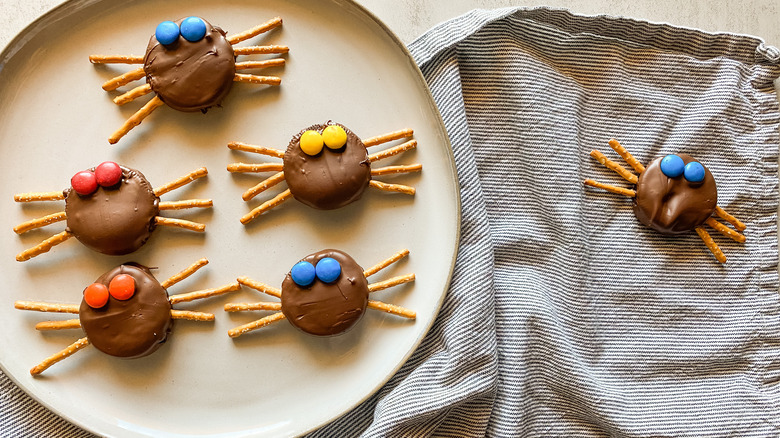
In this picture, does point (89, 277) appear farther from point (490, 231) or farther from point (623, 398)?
point (623, 398)

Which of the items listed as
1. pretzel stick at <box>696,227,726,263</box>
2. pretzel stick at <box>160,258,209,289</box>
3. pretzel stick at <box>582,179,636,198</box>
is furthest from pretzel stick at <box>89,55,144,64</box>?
pretzel stick at <box>696,227,726,263</box>

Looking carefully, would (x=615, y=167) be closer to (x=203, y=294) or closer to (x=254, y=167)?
(x=254, y=167)

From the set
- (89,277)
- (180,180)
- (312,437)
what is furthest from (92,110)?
(312,437)

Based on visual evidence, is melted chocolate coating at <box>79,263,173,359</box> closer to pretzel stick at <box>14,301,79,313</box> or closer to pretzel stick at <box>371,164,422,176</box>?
pretzel stick at <box>14,301,79,313</box>

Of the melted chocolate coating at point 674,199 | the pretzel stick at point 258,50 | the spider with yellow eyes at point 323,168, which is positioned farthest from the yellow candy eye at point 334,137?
the melted chocolate coating at point 674,199

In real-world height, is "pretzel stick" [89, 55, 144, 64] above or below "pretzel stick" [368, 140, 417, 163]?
above

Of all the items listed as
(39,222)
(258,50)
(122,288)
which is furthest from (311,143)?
(39,222)
